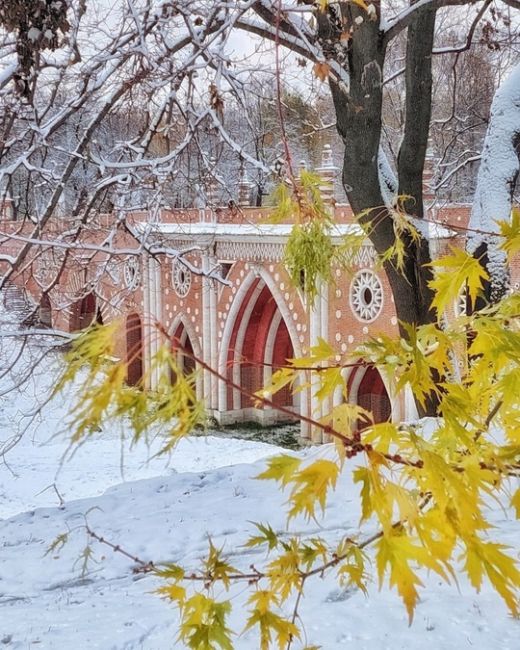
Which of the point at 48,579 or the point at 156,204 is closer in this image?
the point at 48,579

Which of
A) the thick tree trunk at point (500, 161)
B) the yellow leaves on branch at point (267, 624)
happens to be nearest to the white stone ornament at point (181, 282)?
the thick tree trunk at point (500, 161)

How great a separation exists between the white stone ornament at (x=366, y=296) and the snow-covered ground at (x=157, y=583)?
6492 mm

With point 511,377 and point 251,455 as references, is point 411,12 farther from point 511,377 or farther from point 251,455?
point 251,455

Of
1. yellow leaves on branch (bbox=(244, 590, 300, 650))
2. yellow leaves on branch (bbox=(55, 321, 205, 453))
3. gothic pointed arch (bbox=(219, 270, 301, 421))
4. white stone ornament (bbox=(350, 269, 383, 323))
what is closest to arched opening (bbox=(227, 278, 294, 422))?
gothic pointed arch (bbox=(219, 270, 301, 421))

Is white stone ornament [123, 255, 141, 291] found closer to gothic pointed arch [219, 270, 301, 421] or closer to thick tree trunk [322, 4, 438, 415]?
thick tree trunk [322, 4, 438, 415]

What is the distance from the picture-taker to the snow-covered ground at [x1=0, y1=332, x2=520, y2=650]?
2.22 m

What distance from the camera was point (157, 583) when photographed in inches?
127

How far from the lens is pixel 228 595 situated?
2709mm

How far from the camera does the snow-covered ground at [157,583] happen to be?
2221mm

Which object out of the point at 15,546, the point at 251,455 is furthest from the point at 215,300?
the point at 15,546

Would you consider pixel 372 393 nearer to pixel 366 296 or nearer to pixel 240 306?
pixel 366 296

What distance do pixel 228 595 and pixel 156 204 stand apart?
287cm

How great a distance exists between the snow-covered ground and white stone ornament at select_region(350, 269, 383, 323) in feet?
21.3

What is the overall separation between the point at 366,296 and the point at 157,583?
8761 mm
